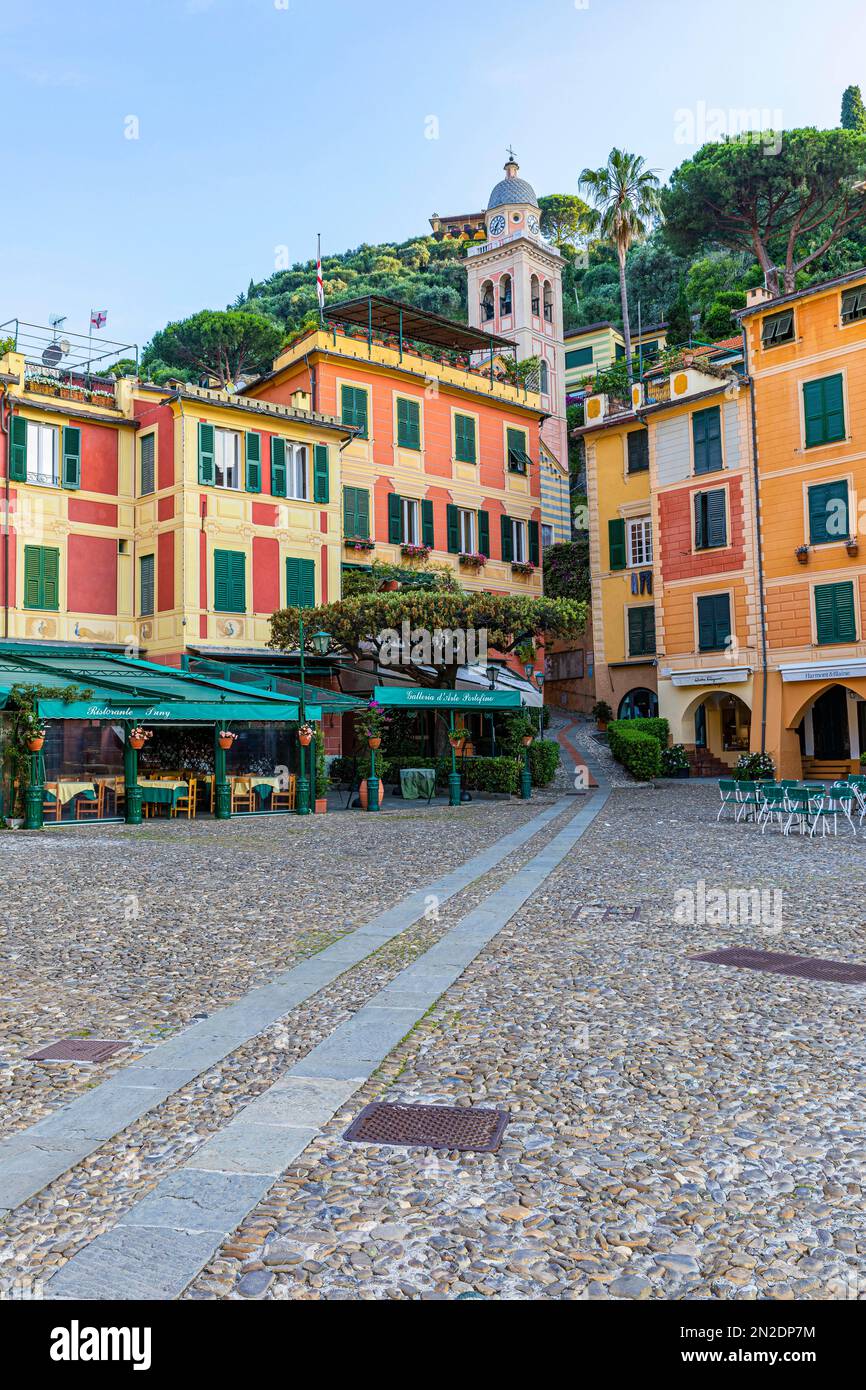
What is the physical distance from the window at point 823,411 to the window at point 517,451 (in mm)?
10637

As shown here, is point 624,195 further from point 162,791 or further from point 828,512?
point 162,791

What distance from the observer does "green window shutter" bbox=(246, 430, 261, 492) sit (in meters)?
27.2

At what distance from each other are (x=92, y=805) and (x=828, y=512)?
19.7m

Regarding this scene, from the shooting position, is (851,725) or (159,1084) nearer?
(159,1084)

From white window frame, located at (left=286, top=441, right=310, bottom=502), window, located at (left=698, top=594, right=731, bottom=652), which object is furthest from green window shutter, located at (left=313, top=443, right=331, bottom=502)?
window, located at (left=698, top=594, right=731, bottom=652)

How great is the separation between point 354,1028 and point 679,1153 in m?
2.18

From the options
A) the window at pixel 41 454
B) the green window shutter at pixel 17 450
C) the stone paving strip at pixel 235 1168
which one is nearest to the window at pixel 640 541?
the window at pixel 41 454

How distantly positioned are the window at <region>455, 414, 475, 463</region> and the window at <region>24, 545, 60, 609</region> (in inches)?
544

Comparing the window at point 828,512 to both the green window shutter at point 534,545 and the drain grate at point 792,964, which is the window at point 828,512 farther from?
the drain grate at point 792,964

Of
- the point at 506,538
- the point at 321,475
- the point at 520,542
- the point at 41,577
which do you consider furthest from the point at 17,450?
the point at 520,542
